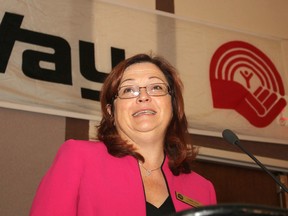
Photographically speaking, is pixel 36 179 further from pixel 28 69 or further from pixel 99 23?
pixel 99 23

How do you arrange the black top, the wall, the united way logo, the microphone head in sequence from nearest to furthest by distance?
the black top → the microphone head → the wall → the united way logo

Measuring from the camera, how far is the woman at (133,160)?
1391mm

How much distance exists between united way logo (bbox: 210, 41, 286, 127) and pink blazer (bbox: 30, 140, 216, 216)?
212cm

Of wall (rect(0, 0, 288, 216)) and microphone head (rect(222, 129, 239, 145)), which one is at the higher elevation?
wall (rect(0, 0, 288, 216))

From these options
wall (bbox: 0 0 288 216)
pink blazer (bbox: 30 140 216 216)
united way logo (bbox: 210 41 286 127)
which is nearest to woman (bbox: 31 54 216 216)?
pink blazer (bbox: 30 140 216 216)

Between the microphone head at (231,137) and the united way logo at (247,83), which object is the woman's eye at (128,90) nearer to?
the microphone head at (231,137)

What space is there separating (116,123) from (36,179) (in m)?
1.18

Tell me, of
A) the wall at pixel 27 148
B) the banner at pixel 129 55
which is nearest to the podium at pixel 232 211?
the wall at pixel 27 148

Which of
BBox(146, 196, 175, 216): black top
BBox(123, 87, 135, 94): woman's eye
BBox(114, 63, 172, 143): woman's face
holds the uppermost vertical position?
BBox(123, 87, 135, 94): woman's eye

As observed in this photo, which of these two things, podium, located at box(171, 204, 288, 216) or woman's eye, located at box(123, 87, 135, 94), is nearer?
podium, located at box(171, 204, 288, 216)

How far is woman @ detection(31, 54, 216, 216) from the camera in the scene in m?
1.39

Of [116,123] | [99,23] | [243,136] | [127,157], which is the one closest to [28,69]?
[99,23]

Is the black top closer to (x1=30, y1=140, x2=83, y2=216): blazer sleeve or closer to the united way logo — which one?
(x1=30, y1=140, x2=83, y2=216): blazer sleeve

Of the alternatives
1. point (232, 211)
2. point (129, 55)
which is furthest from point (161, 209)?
point (129, 55)
